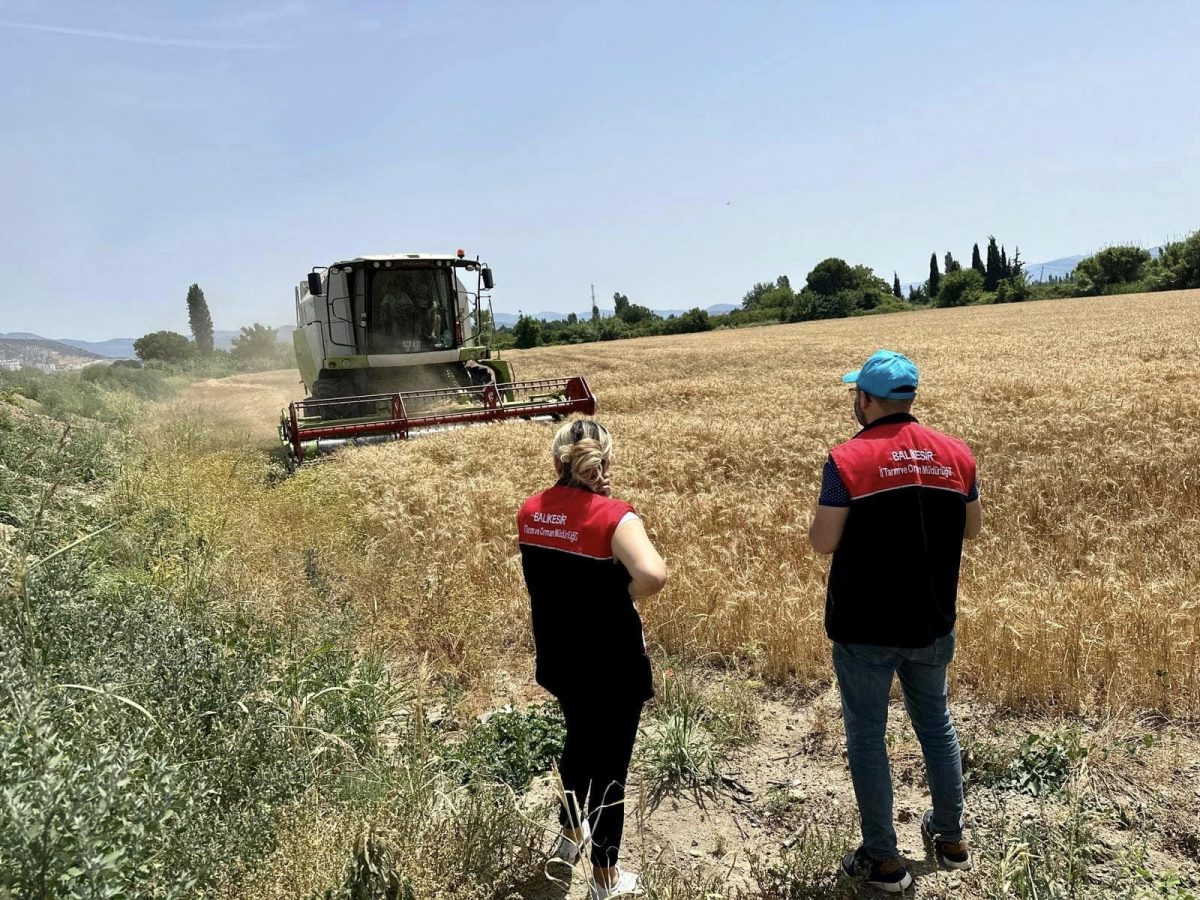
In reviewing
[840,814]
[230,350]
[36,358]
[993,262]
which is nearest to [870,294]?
[993,262]

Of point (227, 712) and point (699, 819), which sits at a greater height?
point (227, 712)

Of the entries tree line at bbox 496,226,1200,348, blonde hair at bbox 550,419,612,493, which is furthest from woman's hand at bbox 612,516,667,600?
tree line at bbox 496,226,1200,348

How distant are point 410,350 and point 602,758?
38.9 ft

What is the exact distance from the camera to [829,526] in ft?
9.12

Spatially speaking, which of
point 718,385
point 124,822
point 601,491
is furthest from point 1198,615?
point 718,385

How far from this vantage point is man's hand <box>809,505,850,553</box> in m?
2.77

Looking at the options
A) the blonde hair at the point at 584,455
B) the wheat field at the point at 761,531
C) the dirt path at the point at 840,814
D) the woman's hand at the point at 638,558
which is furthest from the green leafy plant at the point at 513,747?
the blonde hair at the point at 584,455

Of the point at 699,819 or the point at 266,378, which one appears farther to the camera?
the point at 266,378

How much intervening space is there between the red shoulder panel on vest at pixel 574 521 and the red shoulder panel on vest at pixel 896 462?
750 mm

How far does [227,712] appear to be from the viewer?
2.96 metres

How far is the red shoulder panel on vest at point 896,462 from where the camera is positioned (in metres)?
2.71

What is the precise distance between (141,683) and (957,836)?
2.92 meters

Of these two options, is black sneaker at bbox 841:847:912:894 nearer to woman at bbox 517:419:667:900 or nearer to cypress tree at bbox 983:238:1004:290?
woman at bbox 517:419:667:900

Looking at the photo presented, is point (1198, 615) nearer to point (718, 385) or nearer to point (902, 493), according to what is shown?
point (902, 493)
